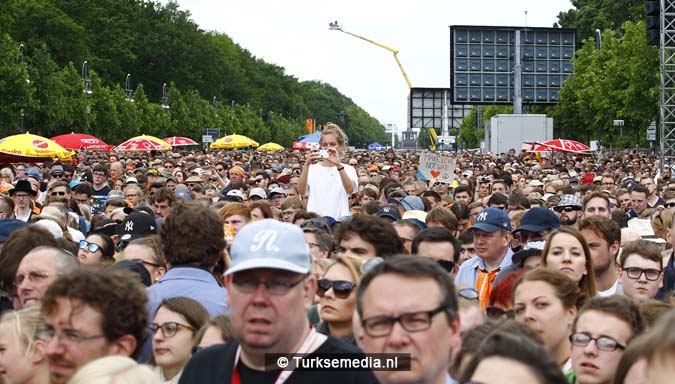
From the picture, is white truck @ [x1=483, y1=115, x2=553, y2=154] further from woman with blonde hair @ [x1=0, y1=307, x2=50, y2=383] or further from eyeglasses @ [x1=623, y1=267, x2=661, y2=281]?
woman with blonde hair @ [x1=0, y1=307, x2=50, y2=383]

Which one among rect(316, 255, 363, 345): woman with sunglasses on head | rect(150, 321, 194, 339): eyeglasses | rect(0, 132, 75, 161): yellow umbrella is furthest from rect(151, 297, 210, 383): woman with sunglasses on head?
rect(0, 132, 75, 161): yellow umbrella

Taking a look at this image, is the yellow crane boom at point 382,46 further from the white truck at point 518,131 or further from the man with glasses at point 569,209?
the man with glasses at point 569,209

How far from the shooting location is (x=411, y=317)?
3713mm

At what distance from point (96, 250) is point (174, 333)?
308 cm

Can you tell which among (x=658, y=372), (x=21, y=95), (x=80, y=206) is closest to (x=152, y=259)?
(x=658, y=372)

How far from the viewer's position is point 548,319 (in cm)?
586

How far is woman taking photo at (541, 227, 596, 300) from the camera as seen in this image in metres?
7.31

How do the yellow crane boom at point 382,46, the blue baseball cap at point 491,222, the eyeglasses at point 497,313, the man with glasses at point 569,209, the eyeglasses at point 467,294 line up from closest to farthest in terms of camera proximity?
the eyeglasses at point 467,294, the eyeglasses at point 497,313, the blue baseball cap at point 491,222, the man with glasses at point 569,209, the yellow crane boom at point 382,46

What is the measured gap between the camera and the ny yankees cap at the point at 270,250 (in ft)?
12.6

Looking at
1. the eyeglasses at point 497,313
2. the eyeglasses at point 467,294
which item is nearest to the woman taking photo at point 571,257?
the eyeglasses at point 497,313

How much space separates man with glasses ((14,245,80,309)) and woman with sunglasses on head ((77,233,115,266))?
2108mm

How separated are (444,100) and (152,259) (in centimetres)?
15399

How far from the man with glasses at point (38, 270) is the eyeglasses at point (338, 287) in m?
1.25

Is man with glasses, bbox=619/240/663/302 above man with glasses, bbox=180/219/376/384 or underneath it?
underneath
